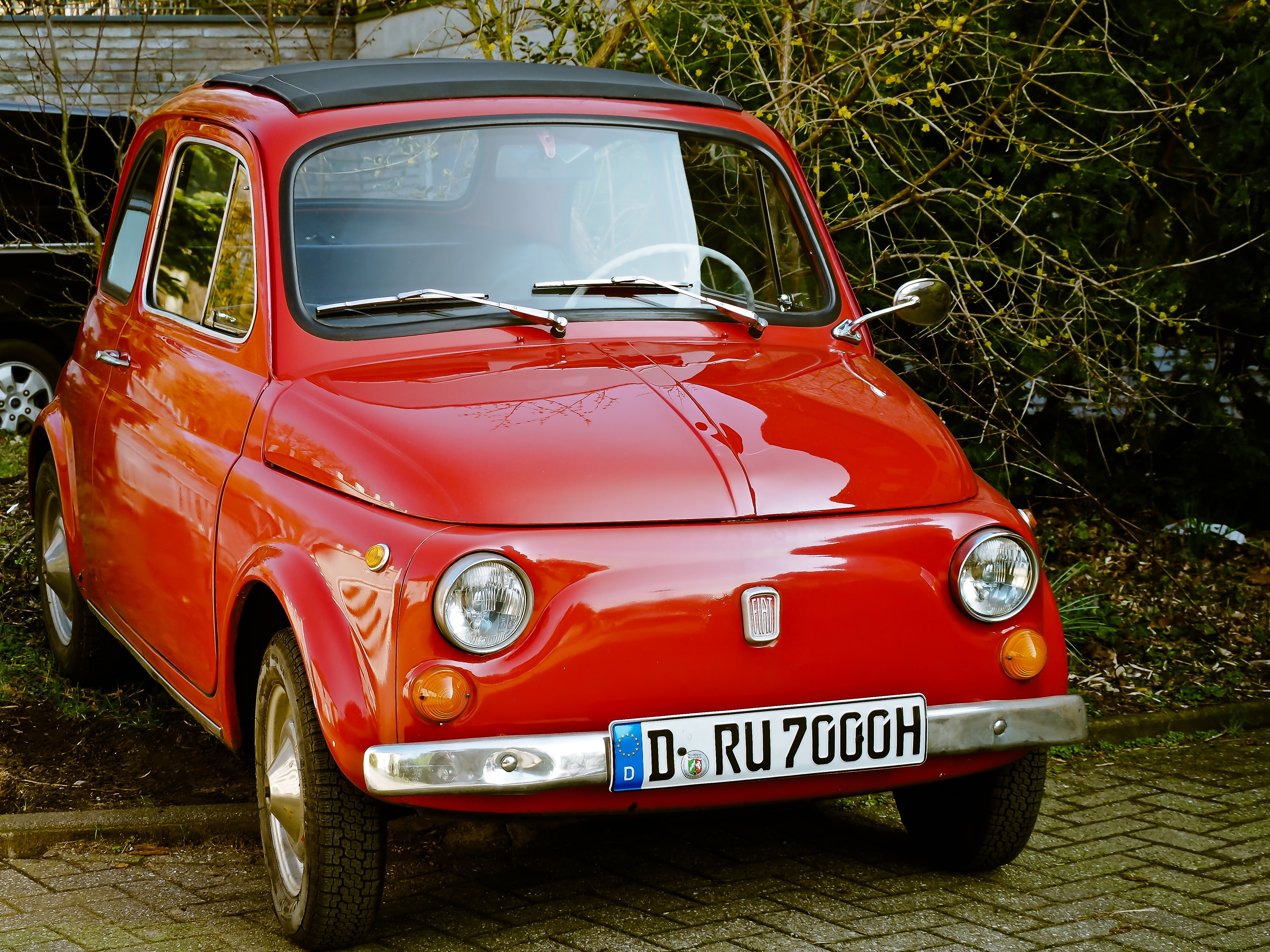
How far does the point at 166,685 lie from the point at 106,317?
143 cm

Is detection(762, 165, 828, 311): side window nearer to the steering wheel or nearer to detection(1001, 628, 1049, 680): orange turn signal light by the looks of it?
A: the steering wheel

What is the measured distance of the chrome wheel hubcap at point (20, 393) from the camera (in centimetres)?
968

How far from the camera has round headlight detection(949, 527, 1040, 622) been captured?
3373 millimetres

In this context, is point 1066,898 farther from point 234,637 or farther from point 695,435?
point 234,637

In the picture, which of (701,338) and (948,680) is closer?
(948,680)

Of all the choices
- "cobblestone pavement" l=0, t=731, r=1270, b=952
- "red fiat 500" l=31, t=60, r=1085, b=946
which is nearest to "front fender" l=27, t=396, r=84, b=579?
"red fiat 500" l=31, t=60, r=1085, b=946

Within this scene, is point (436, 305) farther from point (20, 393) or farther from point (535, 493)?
point (20, 393)

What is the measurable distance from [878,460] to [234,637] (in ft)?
5.20

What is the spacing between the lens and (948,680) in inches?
132

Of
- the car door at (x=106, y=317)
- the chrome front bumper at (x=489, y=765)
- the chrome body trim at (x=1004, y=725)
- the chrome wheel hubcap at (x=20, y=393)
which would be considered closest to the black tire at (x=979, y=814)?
the chrome body trim at (x=1004, y=725)

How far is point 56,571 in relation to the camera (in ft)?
18.4

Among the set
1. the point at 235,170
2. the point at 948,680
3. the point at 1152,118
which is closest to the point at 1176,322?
the point at 1152,118

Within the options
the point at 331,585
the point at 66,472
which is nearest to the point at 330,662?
the point at 331,585

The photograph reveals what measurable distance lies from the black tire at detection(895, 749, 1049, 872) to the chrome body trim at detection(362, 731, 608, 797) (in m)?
1.03
